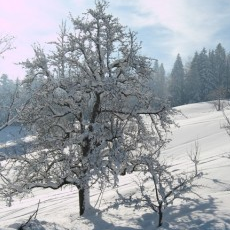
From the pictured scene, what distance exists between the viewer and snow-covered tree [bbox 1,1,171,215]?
14.8m

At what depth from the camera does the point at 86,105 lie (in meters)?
16.0

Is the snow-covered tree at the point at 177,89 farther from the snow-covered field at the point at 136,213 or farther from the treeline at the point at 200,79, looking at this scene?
the snow-covered field at the point at 136,213

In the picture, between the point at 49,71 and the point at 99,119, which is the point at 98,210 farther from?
the point at 49,71

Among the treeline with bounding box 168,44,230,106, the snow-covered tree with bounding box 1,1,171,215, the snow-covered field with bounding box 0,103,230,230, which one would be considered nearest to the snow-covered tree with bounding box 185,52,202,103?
the treeline with bounding box 168,44,230,106

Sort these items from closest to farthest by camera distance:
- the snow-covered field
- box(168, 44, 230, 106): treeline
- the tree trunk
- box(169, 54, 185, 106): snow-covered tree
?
the snow-covered field < the tree trunk < box(168, 44, 230, 106): treeline < box(169, 54, 185, 106): snow-covered tree

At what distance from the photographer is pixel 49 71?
15.5 meters

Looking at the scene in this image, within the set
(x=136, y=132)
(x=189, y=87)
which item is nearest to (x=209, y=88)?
(x=189, y=87)

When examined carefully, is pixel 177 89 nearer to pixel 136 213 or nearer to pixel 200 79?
pixel 200 79

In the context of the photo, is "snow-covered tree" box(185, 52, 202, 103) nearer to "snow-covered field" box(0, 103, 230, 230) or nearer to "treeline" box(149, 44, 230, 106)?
"treeline" box(149, 44, 230, 106)

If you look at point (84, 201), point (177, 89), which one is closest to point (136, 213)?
point (84, 201)

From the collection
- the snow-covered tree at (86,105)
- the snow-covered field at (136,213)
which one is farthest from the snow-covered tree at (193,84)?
the snow-covered tree at (86,105)

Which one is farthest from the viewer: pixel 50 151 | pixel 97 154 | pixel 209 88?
pixel 209 88

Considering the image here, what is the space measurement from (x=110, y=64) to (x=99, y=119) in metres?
2.33

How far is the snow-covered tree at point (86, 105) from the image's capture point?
48.5ft
